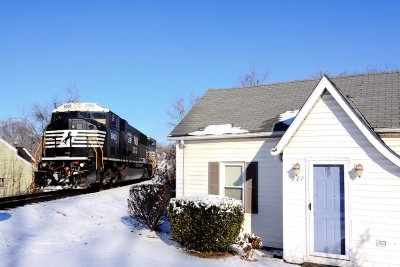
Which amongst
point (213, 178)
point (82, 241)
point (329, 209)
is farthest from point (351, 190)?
point (82, 241)

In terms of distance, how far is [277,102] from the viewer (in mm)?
13062

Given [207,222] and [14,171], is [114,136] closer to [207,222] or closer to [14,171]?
[207,222]

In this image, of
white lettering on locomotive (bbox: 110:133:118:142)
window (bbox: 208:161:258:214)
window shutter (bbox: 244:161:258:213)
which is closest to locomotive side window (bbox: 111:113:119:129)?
white lettering on locomotive (bbox: 110:133:118:142)

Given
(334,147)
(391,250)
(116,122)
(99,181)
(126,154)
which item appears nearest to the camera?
(391,250)

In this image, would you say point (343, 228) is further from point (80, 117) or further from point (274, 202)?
point (80, 117)

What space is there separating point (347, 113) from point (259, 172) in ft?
11.6

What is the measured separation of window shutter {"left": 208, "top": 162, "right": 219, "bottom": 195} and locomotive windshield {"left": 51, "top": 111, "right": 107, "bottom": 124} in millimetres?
10684

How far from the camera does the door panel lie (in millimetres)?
8969

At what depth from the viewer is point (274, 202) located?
11.2m

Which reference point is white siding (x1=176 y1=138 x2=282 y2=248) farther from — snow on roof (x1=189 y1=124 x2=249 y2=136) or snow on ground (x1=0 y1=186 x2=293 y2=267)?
snow on ground (x1=0 y1=186 x2=293 y2=267)

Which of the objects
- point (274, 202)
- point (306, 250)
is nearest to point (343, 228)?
point (306, 250)

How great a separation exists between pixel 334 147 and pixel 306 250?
2541mm

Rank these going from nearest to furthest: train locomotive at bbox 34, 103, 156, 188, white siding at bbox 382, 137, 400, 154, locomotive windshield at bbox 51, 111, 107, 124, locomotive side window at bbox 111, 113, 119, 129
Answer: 1. white siding at bbox 382, 137, 400, 154
2. train locomotive at bbox 34, 103, 156, 188
3. locomotive windshield at bbox 51, 111, 107, 124
4. locomotive side window at bbox 111, 113, 119, 129

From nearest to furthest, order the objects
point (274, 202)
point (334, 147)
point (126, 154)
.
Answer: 1. point (334, 147)
2. point (274, 202)
3. point (126, 154)
